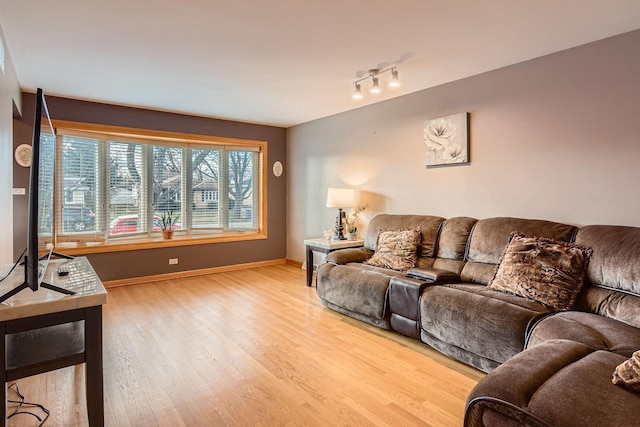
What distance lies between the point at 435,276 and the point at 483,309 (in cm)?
59

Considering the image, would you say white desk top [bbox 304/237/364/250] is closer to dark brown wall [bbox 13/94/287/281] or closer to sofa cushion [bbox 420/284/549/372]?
dark brown wall [bbox 13/94/287/281]

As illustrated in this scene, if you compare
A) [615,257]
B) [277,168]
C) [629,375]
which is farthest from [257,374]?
[277,168]

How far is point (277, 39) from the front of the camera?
9.13 ft

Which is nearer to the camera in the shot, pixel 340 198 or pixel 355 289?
pixel 355 289

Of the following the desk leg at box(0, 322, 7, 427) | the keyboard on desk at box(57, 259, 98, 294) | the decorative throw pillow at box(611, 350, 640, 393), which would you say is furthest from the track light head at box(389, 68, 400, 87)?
the desk leg at box(0, 322, 7, 427)

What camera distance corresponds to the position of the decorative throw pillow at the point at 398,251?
3.60 meters

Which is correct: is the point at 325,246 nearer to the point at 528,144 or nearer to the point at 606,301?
the point at 528,144

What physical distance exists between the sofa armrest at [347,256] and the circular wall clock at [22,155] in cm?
365

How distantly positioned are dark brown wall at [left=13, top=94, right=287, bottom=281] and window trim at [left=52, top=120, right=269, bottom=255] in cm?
7

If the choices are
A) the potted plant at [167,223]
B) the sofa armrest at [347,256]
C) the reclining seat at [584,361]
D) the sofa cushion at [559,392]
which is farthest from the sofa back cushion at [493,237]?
the potted plant at [167,223]

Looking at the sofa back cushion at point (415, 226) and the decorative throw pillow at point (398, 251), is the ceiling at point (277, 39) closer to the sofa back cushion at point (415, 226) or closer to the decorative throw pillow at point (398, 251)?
the sofa back cushion at point (415, 226)

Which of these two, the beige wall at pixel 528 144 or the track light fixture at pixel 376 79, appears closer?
the beige wall at pixel 528 144

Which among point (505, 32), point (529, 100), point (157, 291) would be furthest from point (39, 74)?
point (529, 100)

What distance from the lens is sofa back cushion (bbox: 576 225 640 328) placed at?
88.7 inches
